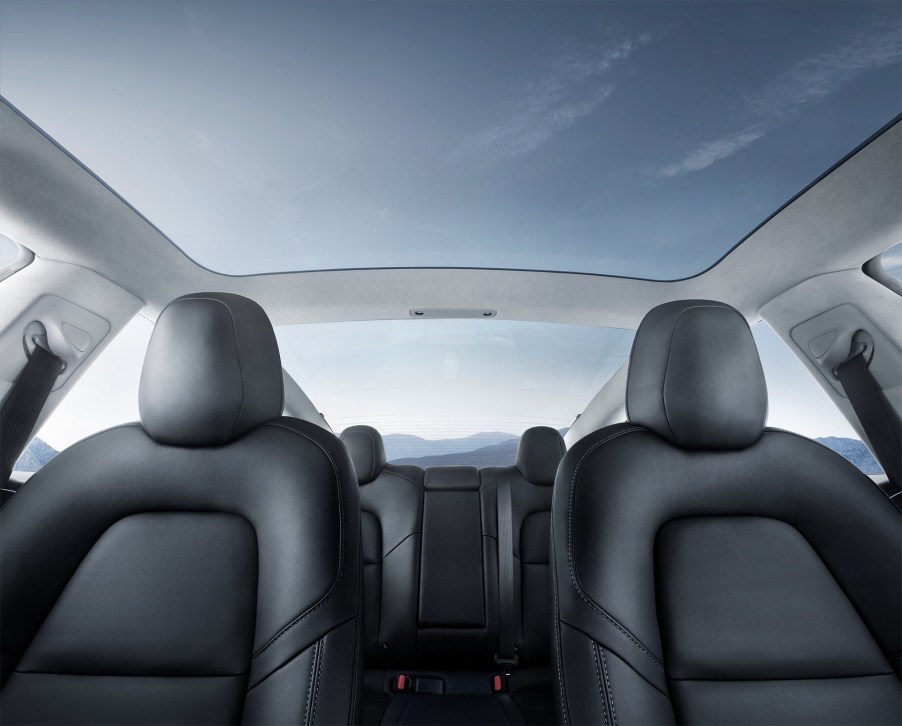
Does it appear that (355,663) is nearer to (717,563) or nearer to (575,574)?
(575,574)

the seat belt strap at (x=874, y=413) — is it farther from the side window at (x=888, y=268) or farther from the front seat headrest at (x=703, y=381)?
the front seat headrest at (x=703, y=381)

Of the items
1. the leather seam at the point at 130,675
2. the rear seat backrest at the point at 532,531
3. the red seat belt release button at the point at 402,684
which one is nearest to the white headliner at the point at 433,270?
the rear seat backrest at the point at 532,531

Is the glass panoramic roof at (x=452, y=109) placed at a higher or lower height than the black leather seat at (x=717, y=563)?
higher

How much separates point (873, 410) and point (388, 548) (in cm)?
287

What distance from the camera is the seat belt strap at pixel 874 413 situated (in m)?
2.43

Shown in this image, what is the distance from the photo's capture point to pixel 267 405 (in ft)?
5.07

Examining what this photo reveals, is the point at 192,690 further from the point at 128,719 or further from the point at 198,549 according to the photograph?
the point at 198,549

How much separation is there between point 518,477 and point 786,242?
219 cm

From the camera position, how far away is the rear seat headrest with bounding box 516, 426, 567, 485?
366 cm

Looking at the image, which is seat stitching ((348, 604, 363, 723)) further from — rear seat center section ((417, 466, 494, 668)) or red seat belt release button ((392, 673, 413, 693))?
rear seat center section ((417, 466, 494, 668))

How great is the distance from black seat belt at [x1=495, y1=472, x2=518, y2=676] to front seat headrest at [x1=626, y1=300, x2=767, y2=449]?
222cm

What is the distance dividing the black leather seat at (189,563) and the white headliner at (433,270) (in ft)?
3.66

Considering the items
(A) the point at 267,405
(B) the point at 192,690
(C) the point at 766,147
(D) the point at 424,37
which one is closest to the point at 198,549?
(B) the point at 192,690

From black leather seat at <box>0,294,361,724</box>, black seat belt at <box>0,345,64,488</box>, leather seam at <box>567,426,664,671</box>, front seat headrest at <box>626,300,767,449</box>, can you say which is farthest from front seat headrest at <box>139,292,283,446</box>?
black seat belt at <box>0,345,64,488</box>
